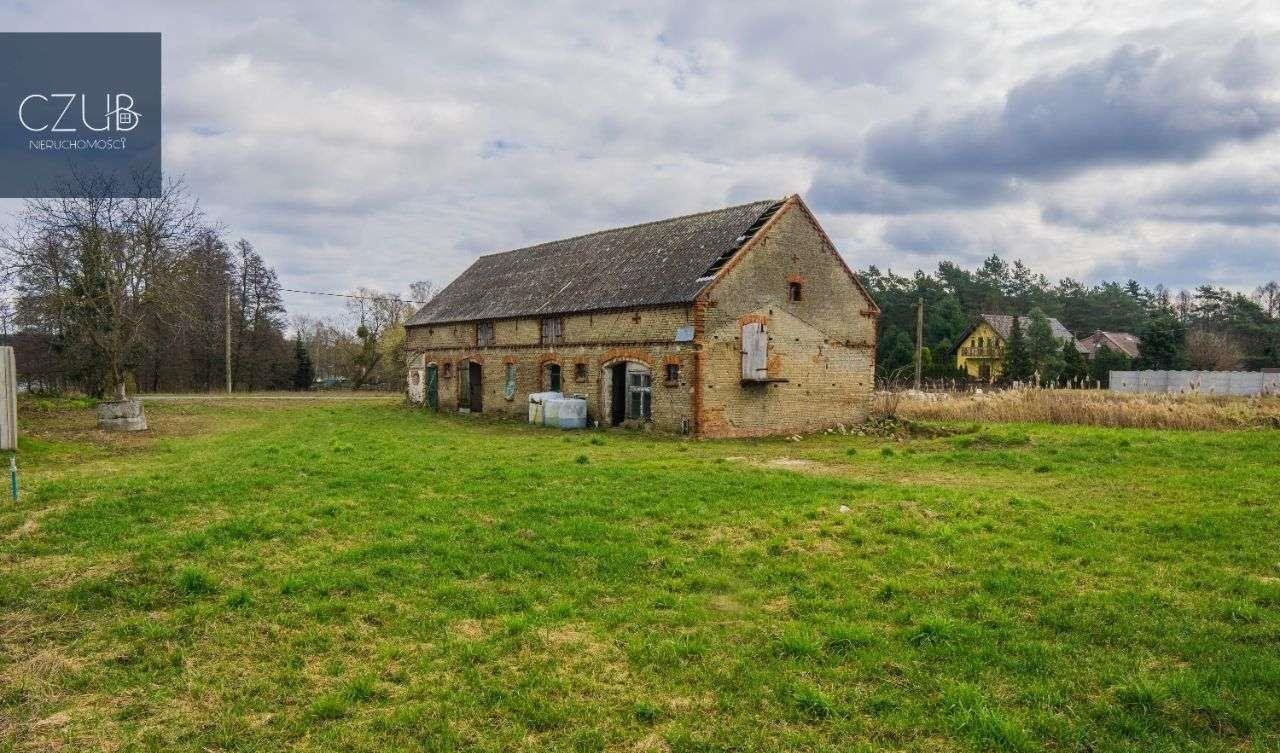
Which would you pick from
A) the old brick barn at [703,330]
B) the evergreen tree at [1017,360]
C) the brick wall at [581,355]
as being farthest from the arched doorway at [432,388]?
the evergreen tree at [1017,360]

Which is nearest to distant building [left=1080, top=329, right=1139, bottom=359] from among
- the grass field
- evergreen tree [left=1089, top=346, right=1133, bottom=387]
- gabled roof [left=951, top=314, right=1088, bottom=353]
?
gabled roof [left=951, top=314, right=1088, bottom=353]

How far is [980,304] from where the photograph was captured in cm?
8156

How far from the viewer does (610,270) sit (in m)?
25.6

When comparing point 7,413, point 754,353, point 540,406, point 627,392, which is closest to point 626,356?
point 627,392

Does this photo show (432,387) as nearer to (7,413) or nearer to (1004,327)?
(7,413)

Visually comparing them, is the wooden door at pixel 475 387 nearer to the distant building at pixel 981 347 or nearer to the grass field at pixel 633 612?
the grass field at pixel 633 612

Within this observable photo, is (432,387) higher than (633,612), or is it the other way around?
(432,387)

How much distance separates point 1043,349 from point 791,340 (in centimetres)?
3840

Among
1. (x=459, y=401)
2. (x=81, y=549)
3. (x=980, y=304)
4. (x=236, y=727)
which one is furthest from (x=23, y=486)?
(x=980, y=304)

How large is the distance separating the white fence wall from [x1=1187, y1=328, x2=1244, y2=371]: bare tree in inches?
850

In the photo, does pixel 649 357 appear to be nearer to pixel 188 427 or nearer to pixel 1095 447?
pixel 1095 447

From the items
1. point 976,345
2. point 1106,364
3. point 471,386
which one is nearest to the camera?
point 471,386

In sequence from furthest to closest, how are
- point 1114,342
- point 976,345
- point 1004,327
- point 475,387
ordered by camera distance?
point 1114,342 < point 1004,327 < point 976,345 < point 475,387

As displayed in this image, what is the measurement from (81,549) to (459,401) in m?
22.7
